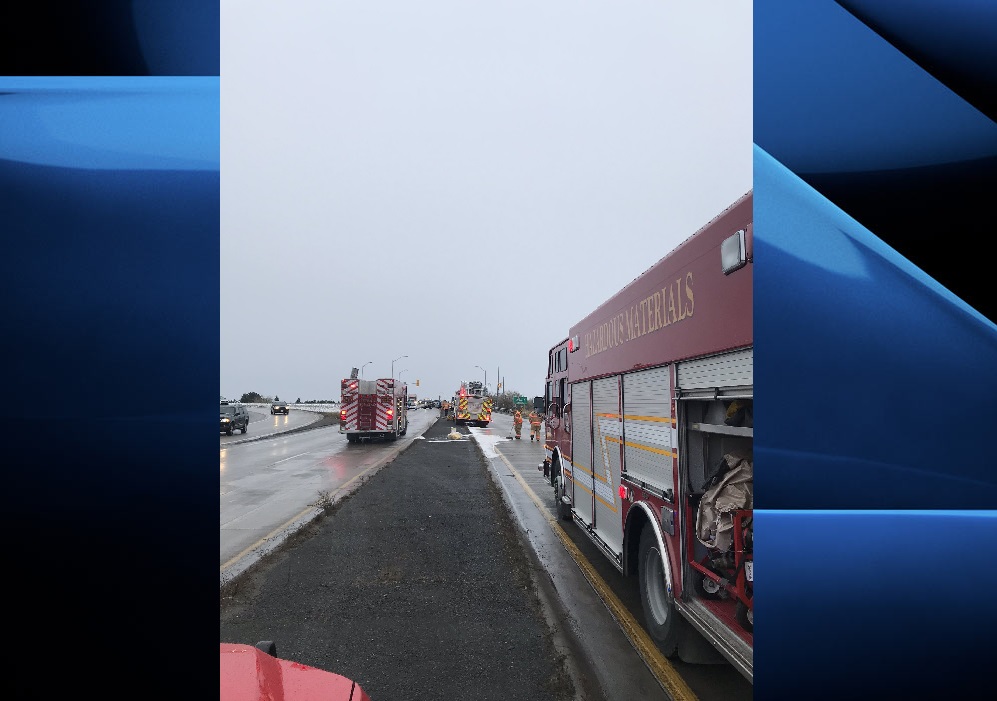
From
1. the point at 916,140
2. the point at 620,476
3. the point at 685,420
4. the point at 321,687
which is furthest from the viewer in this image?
the point at 620,476

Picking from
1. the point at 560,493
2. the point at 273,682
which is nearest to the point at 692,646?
the point at 273,682

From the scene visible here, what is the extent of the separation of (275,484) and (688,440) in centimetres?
1201

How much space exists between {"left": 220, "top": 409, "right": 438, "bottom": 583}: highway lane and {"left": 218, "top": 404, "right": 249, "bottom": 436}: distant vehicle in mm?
5389

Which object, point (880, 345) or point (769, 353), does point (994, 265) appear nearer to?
point (880, 345)

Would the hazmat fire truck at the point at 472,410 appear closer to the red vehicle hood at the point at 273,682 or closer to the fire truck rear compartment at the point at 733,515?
the fire truck rear compartment at the point at 733,515

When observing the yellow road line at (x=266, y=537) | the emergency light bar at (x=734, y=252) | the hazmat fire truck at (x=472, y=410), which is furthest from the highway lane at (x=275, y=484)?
the hazmat fire truck at (x=472, y=410)

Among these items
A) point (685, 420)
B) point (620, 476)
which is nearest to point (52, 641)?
point (685, 420)

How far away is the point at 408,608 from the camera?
5945mm

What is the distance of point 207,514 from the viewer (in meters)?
1.47

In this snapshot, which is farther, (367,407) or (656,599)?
(367,407)

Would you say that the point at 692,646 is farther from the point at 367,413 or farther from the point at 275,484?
the point at 367,413

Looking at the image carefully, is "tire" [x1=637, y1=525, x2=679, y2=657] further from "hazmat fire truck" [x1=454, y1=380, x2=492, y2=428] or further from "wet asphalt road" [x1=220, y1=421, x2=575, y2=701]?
"hazmat fire truck" [x1=454, y1=380, x2=492, y2=428]

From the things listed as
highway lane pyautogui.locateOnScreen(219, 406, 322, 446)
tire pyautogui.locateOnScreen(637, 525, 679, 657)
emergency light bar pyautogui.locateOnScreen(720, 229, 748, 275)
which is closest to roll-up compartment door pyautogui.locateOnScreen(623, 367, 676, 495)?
tire pyautogui.locateOnScreen(637, 525, 679, 657)

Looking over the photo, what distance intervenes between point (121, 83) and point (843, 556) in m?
2.11
